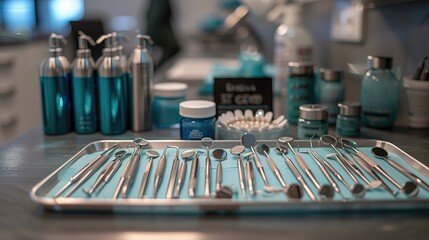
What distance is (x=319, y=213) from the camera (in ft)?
1.71

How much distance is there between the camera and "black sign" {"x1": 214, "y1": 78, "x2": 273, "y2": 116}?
98cm

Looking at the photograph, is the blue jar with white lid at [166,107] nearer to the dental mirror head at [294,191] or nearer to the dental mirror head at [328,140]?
the dental mirror head at [328,140]

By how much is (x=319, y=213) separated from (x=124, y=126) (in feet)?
1.75

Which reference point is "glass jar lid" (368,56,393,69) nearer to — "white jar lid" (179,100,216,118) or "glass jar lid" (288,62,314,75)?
"glass jar lid" (288,62,314,75)

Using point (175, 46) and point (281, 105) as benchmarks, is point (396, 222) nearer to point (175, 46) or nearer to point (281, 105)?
point (281, 105)

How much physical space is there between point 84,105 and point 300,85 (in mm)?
476

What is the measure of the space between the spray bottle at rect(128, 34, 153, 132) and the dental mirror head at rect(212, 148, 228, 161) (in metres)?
0.27

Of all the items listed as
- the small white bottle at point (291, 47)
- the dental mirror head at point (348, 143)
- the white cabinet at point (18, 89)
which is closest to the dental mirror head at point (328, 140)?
the dental mirror head at point (348, 143)

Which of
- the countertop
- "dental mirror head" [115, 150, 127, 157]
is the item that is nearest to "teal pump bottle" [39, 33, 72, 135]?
"dental mirror head" [115, 150, 127, 157]

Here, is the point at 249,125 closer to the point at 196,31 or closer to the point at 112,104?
the point at 112,104

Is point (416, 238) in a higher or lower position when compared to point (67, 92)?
lower

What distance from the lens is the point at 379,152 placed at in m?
0.73

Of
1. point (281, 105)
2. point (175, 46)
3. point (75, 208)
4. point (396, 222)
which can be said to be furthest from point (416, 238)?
point (175, 46)

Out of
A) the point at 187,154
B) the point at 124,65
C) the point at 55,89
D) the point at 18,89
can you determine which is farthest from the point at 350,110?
the point at 18,89
